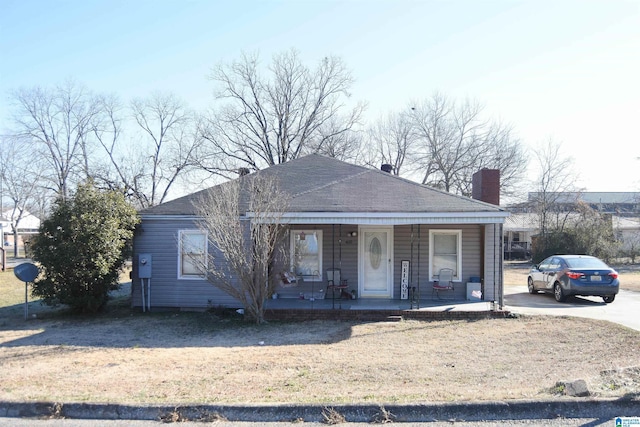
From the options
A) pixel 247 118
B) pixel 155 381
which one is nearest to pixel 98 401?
pixel 155 381

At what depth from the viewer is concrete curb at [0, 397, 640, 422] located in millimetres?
4758

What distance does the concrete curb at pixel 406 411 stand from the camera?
4.76 metres

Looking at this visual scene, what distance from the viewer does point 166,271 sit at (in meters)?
12.9

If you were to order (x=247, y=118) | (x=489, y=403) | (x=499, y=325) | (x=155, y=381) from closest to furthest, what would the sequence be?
(x=489, y=403) < (x=155, y=381) < (x=499, y=325) < (x=247, y=118)

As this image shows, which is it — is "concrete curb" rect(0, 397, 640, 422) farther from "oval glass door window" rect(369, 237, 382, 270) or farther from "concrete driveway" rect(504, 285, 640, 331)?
"oval glass door window" rect(369, 237, 382, 270)

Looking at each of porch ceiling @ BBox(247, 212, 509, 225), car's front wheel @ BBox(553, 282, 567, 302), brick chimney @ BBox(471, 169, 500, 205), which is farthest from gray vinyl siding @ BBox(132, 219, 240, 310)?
car's front wheel @ BBox(553, 282, 567, 302)

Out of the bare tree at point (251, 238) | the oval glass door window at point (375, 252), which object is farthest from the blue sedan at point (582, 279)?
the bare tree at point (251, 238)

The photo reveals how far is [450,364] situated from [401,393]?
6.41 feet

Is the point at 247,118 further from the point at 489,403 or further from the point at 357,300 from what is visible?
the point at 489,403

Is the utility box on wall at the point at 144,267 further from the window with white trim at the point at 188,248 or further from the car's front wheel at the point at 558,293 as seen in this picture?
the car's front wheel at the point at 558,293

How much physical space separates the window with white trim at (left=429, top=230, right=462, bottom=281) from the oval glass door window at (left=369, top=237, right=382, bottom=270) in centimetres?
143

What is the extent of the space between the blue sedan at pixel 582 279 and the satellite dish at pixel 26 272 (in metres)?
14.4

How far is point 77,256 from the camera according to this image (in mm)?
11219

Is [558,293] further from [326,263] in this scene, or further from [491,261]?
[326,263]
